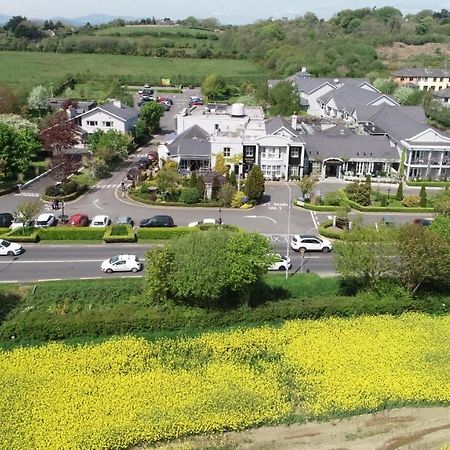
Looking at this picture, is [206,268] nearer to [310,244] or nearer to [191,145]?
[310,244]


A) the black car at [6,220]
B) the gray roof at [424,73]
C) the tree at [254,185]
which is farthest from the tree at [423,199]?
the gray roof at [424,73]

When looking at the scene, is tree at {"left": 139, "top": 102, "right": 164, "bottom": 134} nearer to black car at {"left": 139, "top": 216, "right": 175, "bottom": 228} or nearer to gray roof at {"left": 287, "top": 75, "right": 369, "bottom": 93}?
gray roof at {"left": 287, "top": 75, "right": 369, "bottom": 93}

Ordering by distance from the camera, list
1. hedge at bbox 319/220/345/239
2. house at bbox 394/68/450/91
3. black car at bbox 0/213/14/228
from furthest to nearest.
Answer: house at bbox 394/68/450/91
black car at bbox 0/213/14/228
hedge at bbox 319/220/345/239

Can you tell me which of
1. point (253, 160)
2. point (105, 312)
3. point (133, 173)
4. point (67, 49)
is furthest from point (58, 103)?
point (67, 49)

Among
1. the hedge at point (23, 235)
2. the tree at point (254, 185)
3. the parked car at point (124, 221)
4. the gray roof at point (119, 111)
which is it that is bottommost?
the parked car at point (124, 221)

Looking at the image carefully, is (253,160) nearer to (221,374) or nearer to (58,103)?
(221,374)

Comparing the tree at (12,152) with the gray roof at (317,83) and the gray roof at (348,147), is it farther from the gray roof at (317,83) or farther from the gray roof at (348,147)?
the gray roof at (317,83)

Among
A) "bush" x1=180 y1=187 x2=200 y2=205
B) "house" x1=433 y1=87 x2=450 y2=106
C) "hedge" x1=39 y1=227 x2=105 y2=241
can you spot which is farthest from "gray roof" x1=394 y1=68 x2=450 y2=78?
"hedge" x1=39 y1=227 x2=105 y2=241
